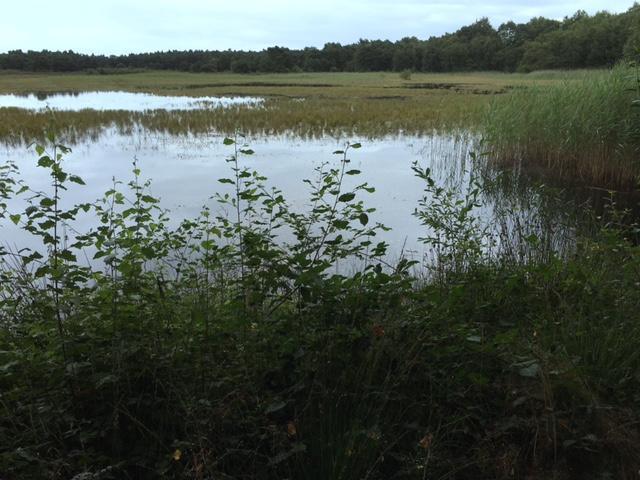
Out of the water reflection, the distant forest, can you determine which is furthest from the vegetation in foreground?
the distant forest

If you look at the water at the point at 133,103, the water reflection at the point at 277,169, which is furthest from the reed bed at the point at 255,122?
the water at the point at 133,103

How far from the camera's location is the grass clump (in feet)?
31.6

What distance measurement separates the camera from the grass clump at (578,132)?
9.64 meters

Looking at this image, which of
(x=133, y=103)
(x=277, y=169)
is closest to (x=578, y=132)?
(x=277, y=169)

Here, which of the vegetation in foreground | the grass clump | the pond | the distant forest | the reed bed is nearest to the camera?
the vegetation in foreground

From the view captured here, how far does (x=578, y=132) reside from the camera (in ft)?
34.9

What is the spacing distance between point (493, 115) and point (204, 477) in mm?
12747

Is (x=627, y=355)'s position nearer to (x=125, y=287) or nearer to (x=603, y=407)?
(x=603, y=407)

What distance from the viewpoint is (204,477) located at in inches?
83.6

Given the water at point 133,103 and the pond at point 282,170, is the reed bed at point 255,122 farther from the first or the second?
the water at point 133,103

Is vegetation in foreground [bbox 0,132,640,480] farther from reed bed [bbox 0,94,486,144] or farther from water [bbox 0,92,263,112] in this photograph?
water [bbox 0,92,263,112]

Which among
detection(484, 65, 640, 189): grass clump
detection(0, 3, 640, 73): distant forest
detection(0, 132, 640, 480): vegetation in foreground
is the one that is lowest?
detection(0, 132, 640, 480): vegetation in foreground

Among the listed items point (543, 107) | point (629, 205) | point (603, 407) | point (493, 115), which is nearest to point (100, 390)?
point (603, 407)

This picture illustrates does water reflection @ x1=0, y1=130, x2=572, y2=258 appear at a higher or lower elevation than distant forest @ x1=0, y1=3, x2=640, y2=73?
lower
